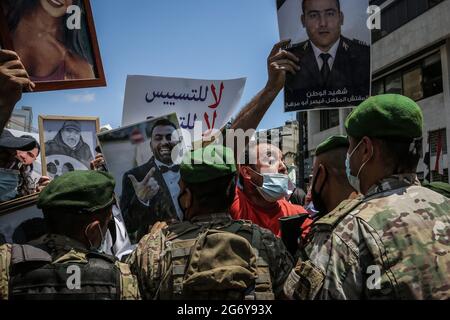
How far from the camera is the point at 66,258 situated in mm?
Answer: 2014

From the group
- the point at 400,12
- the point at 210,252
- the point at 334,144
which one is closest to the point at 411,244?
the point at 210,252

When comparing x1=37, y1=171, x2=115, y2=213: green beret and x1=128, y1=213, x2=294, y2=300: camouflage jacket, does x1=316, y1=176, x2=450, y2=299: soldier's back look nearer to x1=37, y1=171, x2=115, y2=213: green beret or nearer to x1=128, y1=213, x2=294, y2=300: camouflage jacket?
x1=128, y1=213, x2=294, y2=300: camouflage jacket

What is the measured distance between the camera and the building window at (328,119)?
29895 millimetres

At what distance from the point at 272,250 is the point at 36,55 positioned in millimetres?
1820

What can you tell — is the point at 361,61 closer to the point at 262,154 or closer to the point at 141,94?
the point at 262,154

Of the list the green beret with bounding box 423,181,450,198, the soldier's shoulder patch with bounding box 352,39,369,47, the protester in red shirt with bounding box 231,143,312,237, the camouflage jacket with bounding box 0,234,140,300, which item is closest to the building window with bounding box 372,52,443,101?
the soldier's shoulder patch with bounding box 352,39,369,47

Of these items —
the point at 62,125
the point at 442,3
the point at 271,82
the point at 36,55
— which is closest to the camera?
the point at 36,55

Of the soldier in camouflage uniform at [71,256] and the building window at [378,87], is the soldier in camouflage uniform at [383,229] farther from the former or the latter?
the building window at [378,87]

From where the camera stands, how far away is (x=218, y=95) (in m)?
3.70

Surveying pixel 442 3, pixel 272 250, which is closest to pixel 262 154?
pixel 272 250

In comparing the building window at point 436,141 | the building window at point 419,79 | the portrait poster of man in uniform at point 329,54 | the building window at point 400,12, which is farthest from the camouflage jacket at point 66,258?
the building window at point 400,12

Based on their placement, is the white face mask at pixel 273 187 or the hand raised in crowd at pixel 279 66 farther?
the white face mask at pixel 273 187

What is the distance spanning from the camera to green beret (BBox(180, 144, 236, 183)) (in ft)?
7.45

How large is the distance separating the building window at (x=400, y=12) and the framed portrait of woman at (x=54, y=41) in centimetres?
2018
